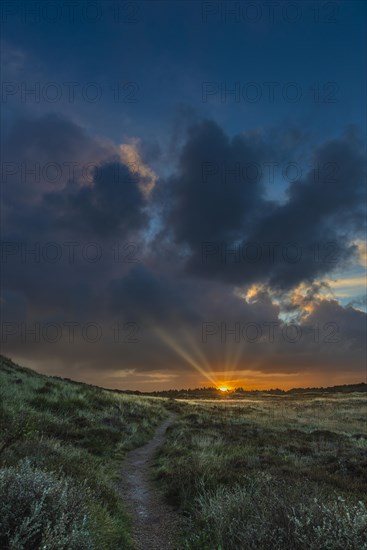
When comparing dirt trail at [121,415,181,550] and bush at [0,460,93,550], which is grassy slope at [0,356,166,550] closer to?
bush at [0,460,93,550]

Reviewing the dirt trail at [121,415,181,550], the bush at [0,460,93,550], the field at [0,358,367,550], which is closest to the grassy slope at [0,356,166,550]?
the field at [0,358,367,550]

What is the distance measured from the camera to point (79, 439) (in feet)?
50.4

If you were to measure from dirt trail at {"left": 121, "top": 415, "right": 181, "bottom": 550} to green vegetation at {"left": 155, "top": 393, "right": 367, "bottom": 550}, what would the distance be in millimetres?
395

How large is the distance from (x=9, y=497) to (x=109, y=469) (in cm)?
803

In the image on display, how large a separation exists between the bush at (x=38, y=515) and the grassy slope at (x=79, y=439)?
27cm

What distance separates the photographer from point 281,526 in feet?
Result: 17.4

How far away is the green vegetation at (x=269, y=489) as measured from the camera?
4.95 meters

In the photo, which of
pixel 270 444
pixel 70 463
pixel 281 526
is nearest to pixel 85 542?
pixel 281 526

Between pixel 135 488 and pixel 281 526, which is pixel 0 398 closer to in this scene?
pixel 135 488

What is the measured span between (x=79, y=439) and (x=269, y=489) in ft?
34.3

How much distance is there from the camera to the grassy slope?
702 centimetres

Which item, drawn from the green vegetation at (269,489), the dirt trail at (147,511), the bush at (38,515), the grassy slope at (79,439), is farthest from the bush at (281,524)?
the bush at (38,515)

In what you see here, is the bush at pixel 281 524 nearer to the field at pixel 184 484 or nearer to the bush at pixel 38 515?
the field at pixel 184 484

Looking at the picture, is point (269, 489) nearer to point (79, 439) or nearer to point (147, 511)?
point (147, 511)
